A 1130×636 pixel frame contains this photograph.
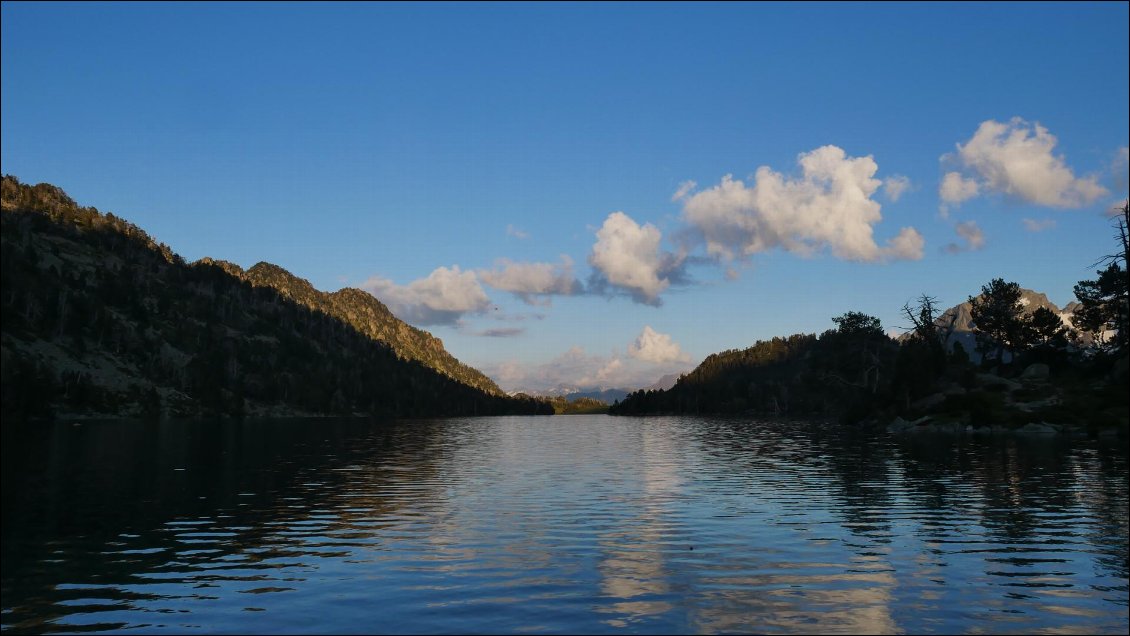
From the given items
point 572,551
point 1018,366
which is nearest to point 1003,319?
point 1018,366

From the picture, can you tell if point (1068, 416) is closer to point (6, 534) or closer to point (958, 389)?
point (958, 389)

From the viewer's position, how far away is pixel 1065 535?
31.4m

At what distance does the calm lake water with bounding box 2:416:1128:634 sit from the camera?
2000 centimetres

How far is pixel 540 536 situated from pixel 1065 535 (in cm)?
2216

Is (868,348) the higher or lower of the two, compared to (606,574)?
higher

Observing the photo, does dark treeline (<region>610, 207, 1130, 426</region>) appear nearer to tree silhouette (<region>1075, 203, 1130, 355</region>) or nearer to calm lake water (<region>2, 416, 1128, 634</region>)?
tree silhouette (<region>1075, 203, 1130, 355</region>)

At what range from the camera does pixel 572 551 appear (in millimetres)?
29141

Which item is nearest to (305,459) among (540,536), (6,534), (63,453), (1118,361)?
(63,453)

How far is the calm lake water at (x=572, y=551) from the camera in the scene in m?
20.0

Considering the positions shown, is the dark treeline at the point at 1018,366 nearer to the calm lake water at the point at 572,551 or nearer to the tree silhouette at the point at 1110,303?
the tree silhouette at the point at 1110,303

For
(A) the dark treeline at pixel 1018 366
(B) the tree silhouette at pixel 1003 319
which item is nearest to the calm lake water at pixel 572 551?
(A) the dark treeline at pixel 1018 366

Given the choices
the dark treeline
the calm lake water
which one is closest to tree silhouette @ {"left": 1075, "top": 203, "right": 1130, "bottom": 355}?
the dark treeline

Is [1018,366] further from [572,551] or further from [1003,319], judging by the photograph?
[572,551]

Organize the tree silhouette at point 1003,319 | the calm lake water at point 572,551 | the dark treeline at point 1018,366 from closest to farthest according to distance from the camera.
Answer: the calm lake water at point 572,551
the dark treeline at point 1018,366
the tree silhouette at point 1003,319
